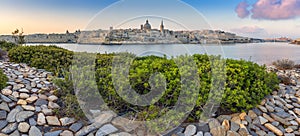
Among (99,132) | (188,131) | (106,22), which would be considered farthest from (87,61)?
(188,131)

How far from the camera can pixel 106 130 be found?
2.72m

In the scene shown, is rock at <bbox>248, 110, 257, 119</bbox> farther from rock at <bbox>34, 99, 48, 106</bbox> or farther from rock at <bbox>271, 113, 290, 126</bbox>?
rock at <bbox>34, 99, 48, 106</bbox>

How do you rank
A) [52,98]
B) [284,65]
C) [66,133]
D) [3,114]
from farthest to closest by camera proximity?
[284,65]
[52,98]
[3,114]
[66,133]

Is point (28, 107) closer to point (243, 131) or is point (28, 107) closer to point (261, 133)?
point (243, 131)

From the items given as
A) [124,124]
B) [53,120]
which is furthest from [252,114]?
[53,120]

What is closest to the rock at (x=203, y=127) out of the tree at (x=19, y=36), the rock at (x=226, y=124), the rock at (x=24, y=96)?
the rock at (x=226, y=124)

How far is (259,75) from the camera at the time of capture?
356cm

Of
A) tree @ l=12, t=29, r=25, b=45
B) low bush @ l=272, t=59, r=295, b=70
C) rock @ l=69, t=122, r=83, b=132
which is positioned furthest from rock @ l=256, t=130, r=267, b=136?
tree @ l=12, t=29, r=25, b=45

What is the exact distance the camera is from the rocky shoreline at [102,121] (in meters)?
2.74

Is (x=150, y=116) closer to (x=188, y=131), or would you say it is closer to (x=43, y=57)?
(x=188, y=131)

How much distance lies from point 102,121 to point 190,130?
119 cm

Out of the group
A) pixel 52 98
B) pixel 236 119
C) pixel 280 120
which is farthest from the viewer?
pixel 52 98

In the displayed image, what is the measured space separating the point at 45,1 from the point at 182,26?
16.1ft

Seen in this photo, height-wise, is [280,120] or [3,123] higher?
[3,123]
